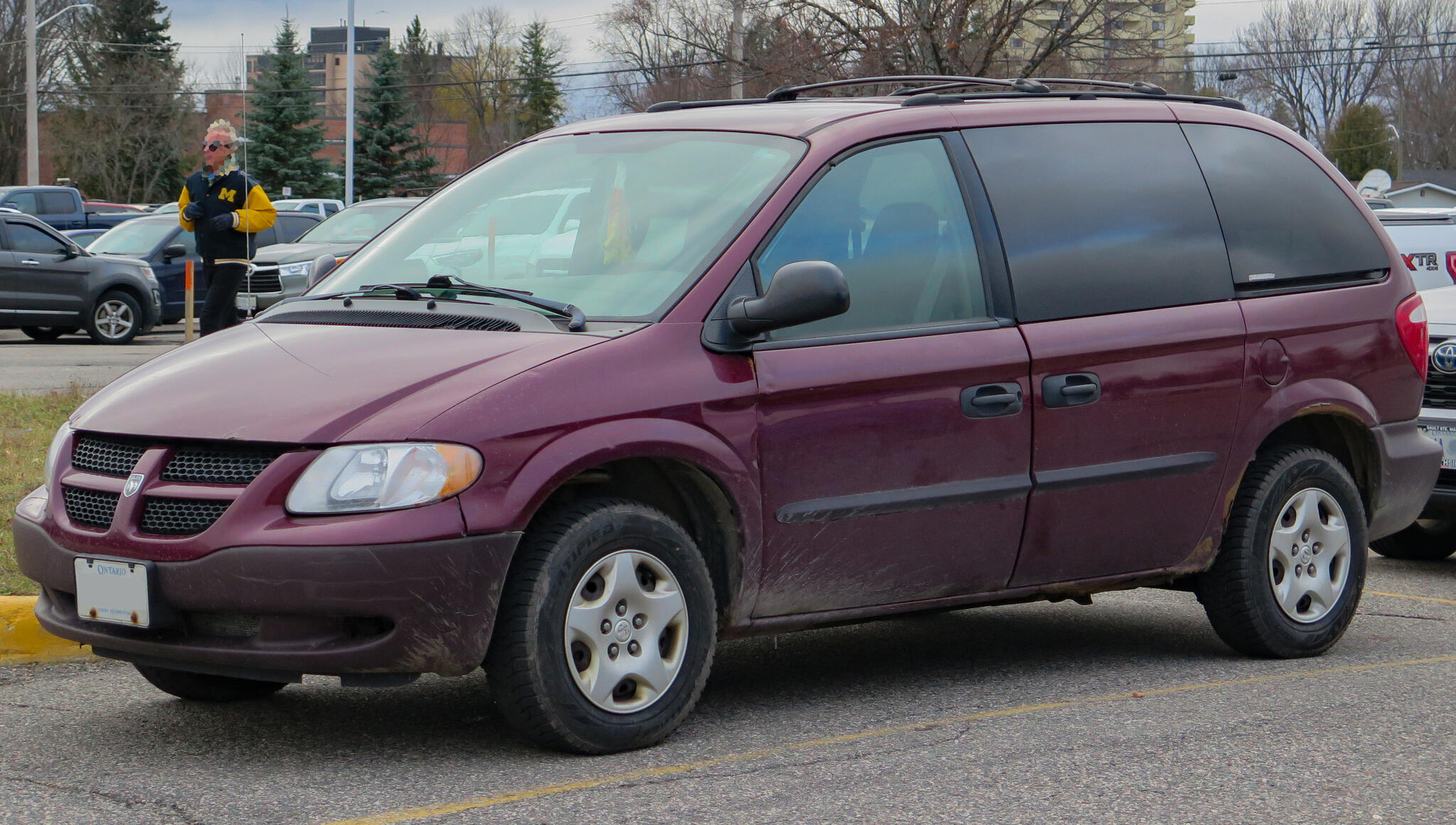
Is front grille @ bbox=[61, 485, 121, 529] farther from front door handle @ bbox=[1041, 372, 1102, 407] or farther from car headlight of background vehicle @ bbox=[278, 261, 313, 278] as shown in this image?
car headlight of background vehicle @ bbox=[278, 261, 313, 278]

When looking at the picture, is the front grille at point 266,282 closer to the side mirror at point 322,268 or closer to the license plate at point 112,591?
the side mirror at point 322,268

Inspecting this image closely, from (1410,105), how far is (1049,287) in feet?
322

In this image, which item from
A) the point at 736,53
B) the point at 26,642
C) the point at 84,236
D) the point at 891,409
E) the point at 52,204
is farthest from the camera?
the point at 52,204

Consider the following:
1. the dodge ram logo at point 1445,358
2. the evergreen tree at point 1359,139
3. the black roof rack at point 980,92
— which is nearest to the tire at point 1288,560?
the black roof rack at point 980,92

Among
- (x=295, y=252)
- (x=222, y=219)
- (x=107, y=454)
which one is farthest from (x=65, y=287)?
(x=107, y=454)

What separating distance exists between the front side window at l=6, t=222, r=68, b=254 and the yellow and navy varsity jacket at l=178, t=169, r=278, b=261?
946 centimetres

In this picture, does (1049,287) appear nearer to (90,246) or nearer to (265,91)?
(90,246)

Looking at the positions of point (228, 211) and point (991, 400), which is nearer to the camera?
point (991, 400)

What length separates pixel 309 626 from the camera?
168 inches

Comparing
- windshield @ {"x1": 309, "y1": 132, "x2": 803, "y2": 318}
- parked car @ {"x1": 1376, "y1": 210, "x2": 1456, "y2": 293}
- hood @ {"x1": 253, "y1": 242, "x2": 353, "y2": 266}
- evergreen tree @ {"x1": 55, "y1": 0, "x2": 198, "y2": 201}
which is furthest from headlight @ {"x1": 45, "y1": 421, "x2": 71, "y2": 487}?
evergreen tree @ {"x1": 55, "y1": 0, "x2": 198, "y2": 201}

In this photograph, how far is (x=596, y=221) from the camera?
5258mm

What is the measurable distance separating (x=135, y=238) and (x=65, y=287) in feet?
→ 8.60

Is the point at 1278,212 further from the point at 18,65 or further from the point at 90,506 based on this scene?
the point at 18,65

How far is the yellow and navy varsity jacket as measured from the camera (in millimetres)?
12648
